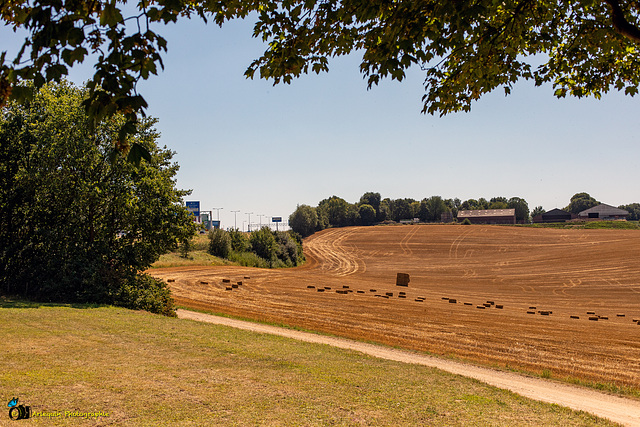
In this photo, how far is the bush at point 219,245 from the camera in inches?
2384

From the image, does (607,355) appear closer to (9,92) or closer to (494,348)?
(494,348)

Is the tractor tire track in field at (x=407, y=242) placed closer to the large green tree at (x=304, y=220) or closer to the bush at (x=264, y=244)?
the bush at (x=264, y=244)

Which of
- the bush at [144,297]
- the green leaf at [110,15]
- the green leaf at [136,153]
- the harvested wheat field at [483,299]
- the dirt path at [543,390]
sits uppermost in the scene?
the green leaf at [110,15]

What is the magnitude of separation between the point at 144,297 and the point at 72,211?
224 inches

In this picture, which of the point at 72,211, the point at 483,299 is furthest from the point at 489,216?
the point at 72,211

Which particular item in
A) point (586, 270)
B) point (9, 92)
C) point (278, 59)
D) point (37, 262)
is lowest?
point (586, 270)

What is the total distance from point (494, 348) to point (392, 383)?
9969 mm

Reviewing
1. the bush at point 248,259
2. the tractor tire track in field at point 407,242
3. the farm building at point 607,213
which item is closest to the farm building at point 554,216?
the farm building at point 607,213

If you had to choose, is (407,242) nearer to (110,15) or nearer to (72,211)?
(72,211)

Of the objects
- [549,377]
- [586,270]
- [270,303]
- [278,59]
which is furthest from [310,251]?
[278,59]

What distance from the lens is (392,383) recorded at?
372 inches

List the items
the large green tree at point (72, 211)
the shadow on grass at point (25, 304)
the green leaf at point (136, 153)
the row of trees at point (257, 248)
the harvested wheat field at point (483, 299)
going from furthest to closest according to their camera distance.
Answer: the row of trees at point (257, 248) → the large green tree at point (72, 211) → the harvested wheat field at point (483, 299) → the shadow on grass at point (25, 304) → the green leaf at point (136, 153)

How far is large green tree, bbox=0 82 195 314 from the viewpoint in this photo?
19.8 metres

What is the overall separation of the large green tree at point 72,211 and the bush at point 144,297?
0.07m
